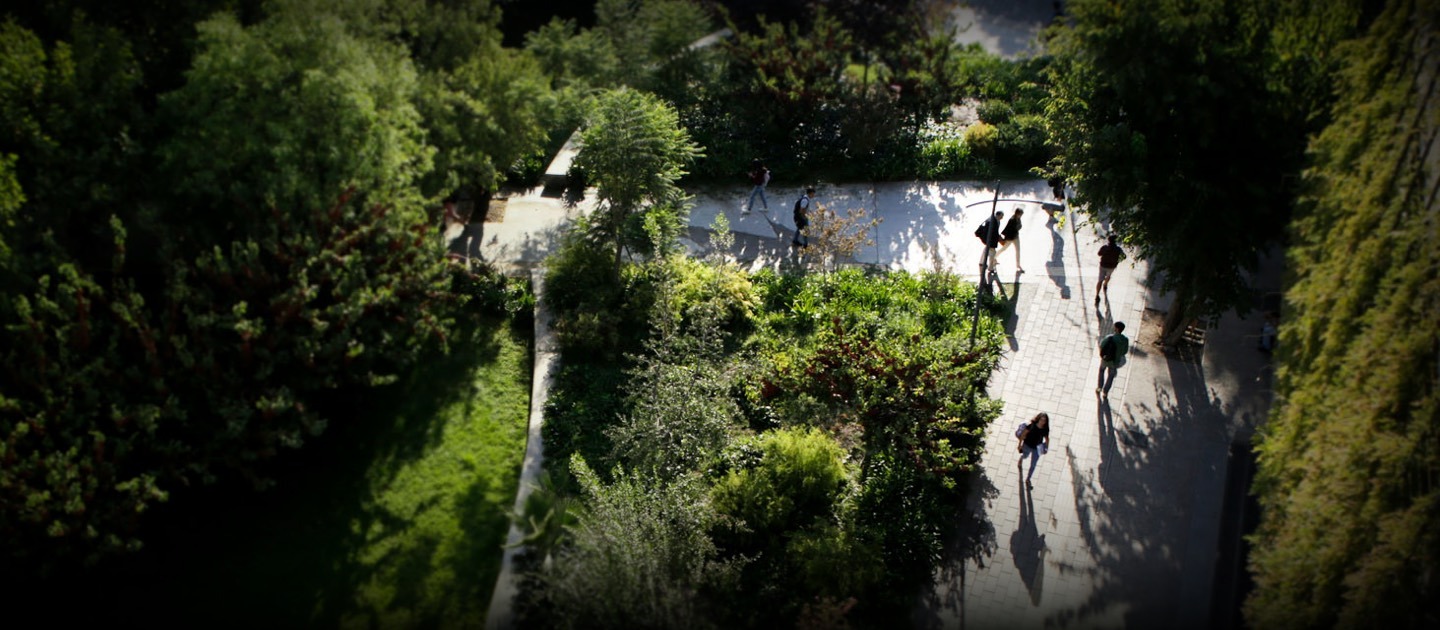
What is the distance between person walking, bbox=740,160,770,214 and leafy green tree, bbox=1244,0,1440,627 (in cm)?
936

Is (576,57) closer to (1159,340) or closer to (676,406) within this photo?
(676,406)

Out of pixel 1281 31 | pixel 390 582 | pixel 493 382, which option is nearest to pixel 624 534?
pixel 390 582

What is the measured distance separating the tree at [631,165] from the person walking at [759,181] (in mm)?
2576

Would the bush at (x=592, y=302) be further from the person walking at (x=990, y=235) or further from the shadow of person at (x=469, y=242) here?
the person walking at (x=990, y=235)

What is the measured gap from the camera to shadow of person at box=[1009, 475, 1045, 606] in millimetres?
11219

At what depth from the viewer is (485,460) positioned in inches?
502

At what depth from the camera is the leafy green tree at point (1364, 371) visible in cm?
738

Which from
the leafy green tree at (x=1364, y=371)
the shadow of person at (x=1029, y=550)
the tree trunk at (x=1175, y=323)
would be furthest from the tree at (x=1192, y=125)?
the shadow of person at (x=1029, y=550)

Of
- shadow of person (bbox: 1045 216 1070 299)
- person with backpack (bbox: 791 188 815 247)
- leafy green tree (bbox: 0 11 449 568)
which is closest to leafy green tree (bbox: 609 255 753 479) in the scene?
person with backpack (bbox: 791 188 815 247)

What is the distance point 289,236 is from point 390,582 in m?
4.75

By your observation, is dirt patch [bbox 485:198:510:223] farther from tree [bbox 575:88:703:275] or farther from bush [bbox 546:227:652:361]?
tree [bbox 575:88:703:275]

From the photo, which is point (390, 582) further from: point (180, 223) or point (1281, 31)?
point (1281, 31)

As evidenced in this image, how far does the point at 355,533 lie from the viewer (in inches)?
464

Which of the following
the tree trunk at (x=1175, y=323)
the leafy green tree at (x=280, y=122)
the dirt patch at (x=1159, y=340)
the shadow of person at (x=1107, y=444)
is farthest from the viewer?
the dirt patch at (x=1159, y=340)
